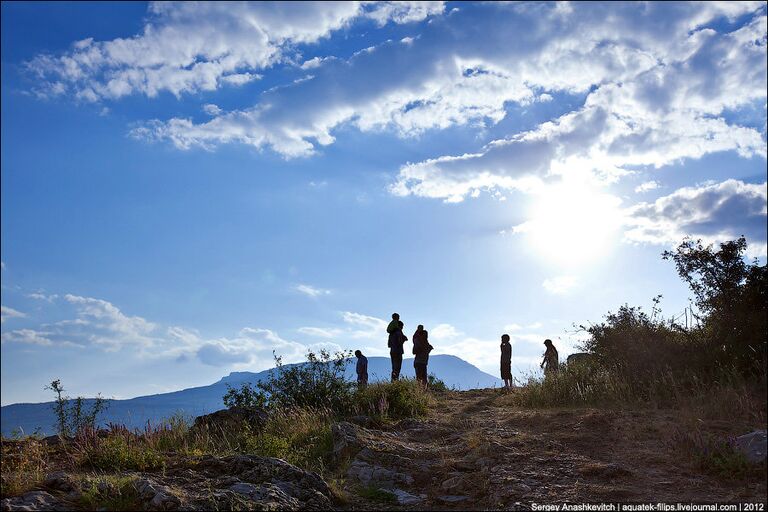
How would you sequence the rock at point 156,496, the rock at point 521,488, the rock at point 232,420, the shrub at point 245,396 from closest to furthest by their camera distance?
the rock at point 156,496, the rock at point 521,488, the rock at point 232,420, the shrub at point 245,396

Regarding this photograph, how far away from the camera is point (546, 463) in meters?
7.88

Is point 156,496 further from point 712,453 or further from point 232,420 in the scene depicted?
point 712,453

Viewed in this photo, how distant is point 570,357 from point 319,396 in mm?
8937

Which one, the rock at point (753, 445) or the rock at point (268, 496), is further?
the rock at point (753, 445)

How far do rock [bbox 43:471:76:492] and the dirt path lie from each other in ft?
10.2

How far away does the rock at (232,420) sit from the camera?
1102cm

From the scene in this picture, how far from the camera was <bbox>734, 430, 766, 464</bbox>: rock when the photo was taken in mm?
6848

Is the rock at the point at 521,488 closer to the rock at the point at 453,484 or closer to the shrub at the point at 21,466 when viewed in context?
the rock at the point at 453,484

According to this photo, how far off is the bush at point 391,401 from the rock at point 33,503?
662 cm

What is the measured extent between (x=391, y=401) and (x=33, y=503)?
8.14 metres

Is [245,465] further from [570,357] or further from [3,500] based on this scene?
[570,357]

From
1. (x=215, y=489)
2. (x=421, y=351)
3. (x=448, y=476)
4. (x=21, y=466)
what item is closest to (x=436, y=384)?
(x=421, y=351)

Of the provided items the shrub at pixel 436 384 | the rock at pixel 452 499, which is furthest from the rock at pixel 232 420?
the shrub at pixel 436 384

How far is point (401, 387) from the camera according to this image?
13.5m
